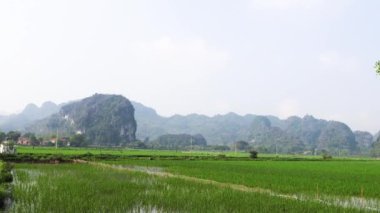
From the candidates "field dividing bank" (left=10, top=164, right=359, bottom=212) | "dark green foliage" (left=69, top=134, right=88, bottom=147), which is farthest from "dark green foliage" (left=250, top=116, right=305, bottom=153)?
"field dividing bank" (left=10, top=164, right=359, bottom=212)

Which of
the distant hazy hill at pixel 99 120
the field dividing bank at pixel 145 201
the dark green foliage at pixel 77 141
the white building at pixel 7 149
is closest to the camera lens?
the field dividing bank at pixel 145 201

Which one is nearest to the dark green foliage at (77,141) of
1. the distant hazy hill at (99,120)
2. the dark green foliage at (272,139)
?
the distant hazy hill at (99,120)

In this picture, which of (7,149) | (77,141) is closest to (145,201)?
(7,149)

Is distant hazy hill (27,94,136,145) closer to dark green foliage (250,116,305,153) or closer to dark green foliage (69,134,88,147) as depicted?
dark green foliage (69,134,88,147)

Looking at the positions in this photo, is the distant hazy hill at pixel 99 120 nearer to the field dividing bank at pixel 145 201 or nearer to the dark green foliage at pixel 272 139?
the dark green foliage at pixel 272 139

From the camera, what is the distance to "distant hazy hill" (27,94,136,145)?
131m

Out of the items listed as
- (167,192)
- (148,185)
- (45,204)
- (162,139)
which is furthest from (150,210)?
(162,139)

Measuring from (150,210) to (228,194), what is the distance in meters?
3.45

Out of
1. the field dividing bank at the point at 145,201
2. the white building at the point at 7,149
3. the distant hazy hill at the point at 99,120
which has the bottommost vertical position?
the field dividing bank at the point at 145,201

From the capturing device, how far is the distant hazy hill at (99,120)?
430 feet

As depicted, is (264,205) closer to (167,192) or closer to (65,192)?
(167,192)

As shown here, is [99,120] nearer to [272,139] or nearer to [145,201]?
[272,139]

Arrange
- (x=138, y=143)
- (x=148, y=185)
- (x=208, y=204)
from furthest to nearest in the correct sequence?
(x=138, y=143) < (x=148, y=185) < (x=208, y=204)

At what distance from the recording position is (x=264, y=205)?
35.1 ft
